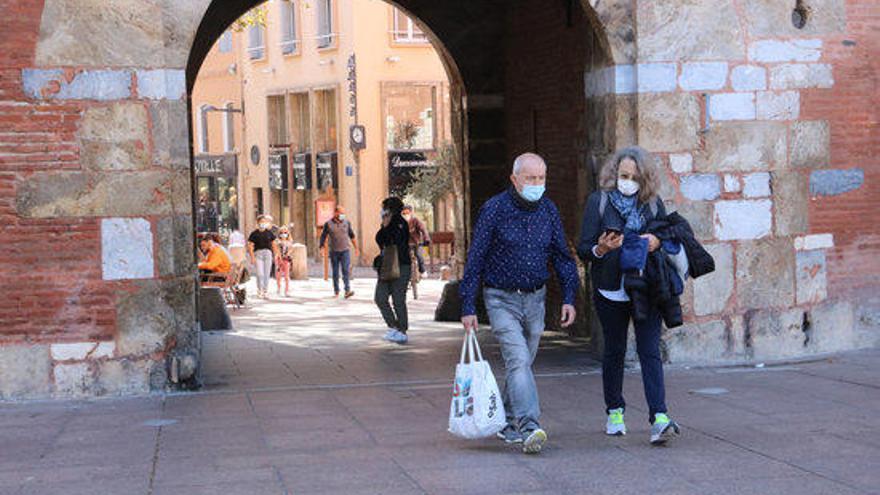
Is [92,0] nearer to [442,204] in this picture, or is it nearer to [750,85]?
[750,85]

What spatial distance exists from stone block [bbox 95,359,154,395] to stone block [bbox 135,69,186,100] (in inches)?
72.8

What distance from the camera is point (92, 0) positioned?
33.0 ft

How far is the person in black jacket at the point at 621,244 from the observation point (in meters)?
7.82

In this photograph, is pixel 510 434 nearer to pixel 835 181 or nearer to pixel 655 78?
pixel 655 78

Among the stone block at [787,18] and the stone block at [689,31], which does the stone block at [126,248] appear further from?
the stone block at [787,18]

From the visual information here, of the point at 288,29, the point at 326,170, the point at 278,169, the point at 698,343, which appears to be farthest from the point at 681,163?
the point at 278,169

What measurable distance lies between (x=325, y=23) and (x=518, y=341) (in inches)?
1260

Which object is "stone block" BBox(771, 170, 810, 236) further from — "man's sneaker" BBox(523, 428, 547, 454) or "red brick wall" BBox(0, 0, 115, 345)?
"red brick wall" BBox(0, 0, 115, 345)

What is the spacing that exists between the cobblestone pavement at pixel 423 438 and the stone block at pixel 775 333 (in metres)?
0.33

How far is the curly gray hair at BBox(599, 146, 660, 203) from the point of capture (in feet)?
25.8

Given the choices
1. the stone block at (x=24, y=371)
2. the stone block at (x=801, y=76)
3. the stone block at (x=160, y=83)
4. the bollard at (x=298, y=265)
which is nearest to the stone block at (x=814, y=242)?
the stone block at (x=801, y=76)

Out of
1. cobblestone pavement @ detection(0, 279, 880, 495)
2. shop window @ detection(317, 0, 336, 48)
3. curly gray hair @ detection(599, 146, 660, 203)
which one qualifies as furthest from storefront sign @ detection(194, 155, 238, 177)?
curly gray hair @ detection(599, 146, 660, 203)

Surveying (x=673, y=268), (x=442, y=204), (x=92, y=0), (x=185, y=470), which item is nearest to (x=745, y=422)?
(x=673, y=268)

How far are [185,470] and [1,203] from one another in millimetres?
3255
